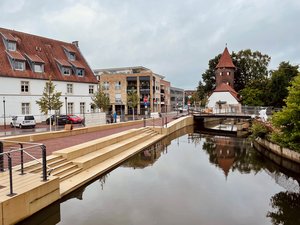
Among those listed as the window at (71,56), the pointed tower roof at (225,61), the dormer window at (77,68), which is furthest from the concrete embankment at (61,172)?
the pointed tower roof at (225,61)

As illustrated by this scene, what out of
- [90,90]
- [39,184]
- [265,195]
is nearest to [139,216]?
[39,184]

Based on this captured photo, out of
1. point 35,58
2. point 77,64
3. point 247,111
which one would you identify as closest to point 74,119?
point 35,58

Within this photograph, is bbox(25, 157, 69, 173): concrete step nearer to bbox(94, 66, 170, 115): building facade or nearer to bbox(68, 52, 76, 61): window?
bbox(68, 52, 76, 61): window

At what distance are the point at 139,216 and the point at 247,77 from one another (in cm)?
6658

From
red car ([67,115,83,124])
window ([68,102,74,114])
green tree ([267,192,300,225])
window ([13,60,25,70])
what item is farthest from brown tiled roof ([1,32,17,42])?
green tree ([267,192,300,225])

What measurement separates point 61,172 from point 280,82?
44082mm

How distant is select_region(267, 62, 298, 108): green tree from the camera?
45.8m

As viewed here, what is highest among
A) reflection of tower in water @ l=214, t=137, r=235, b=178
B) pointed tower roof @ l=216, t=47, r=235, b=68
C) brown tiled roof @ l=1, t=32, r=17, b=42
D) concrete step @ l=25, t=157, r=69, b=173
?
pointed tower roof @ l=216, t=47, r=235, b=68

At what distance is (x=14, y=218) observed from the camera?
25.0 ft

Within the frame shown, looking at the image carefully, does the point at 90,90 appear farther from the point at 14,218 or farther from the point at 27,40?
the point at 14,218

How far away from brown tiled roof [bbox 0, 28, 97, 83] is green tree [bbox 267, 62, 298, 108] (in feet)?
101

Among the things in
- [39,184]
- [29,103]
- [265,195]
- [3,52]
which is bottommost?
[265,195]

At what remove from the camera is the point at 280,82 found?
46.2 metres

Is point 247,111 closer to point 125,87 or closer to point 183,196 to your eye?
point 183,196
